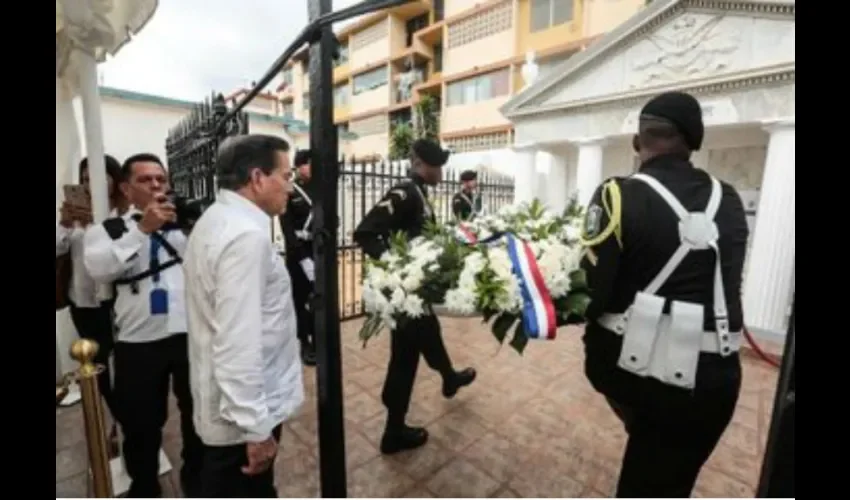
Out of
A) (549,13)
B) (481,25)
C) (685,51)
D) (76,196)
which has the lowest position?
(76,196)

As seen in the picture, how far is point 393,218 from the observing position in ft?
8.70

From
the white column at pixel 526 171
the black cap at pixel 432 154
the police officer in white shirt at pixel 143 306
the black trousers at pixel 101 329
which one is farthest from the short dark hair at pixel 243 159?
the white column at pixel 526 171

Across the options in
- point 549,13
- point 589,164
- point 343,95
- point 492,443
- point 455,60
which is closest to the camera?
point 492,443

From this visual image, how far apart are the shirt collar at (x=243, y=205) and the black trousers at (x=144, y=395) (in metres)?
0.98

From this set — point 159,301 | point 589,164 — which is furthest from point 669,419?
point 589,164

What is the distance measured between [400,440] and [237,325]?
1.79 meters

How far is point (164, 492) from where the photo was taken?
245cm

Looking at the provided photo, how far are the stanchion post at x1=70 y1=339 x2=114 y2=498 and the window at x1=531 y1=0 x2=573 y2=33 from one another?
1991 cm

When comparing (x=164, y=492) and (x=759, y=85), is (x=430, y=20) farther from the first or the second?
(x=164, y=492)

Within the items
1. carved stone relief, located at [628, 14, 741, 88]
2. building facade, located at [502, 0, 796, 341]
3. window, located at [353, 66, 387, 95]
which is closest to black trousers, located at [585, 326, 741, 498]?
building facade, located at [502, 0, 796, 341]

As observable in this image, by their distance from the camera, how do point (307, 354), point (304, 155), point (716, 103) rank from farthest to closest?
point (716, 103)
point (307, 354)
point (304, 155)

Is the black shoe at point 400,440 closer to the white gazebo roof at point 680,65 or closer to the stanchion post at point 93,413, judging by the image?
the stanchion post at point 93,413

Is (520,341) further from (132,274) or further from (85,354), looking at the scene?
(132,274)

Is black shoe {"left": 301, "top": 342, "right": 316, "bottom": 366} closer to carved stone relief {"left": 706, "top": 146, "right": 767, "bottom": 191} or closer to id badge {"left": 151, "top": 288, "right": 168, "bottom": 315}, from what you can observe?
id badge {"left": 151, "top": 288, "right": 168, "bottom": 315}
